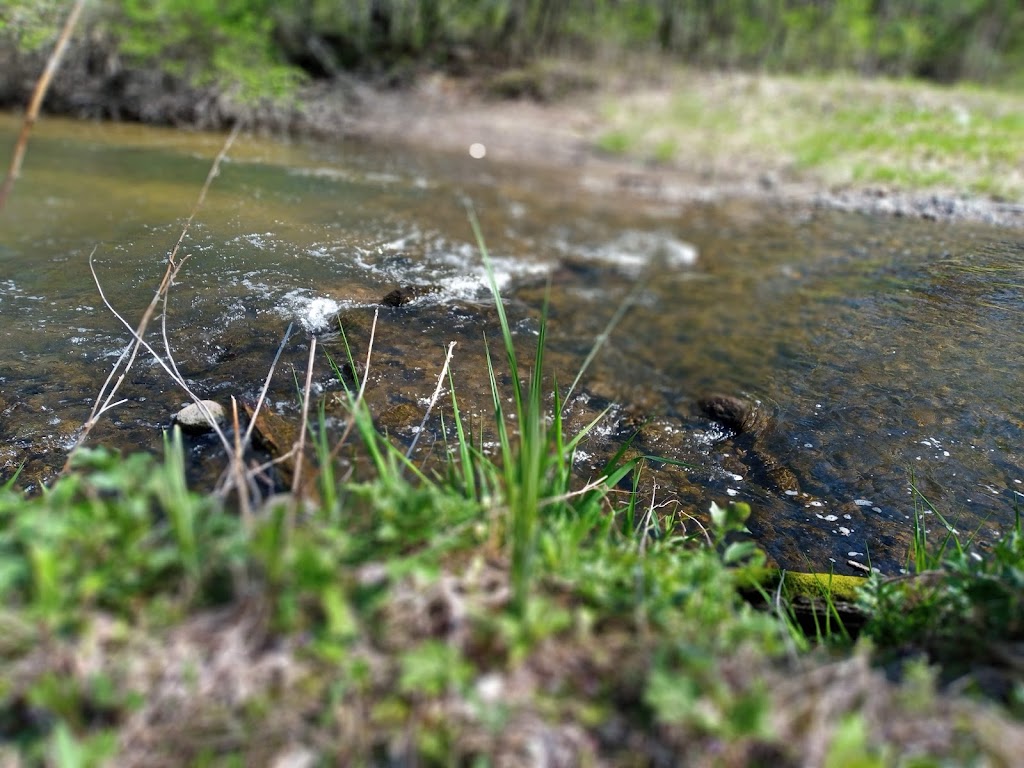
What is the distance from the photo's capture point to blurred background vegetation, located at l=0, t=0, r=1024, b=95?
65.3 ft

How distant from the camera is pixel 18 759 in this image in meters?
1.14

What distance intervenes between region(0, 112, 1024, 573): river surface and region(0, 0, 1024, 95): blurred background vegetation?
11.4m

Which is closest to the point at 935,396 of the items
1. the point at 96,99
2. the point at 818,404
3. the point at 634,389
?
the point at 818,404

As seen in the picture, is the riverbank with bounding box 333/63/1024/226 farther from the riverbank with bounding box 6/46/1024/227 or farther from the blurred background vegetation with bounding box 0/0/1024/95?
the blurred background vegetation with bounding box 0/0/1024/95

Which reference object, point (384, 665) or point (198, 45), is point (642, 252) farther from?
point (198, 45)

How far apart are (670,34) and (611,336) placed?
23068 mm

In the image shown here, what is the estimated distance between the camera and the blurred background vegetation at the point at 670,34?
1991cm

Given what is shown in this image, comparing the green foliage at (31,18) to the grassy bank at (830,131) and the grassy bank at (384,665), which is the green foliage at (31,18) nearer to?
the grassy bank at (384,665)

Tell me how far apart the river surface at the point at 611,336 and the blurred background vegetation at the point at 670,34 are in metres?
11.4

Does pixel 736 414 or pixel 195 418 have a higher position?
pixel 195 418

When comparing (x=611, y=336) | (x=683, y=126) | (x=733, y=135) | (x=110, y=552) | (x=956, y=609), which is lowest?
(x=611, y=336)

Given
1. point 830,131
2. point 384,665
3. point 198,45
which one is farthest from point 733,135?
point 384,665

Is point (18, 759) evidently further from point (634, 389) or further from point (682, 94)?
point (682, 94)

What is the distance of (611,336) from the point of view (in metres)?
5.89
